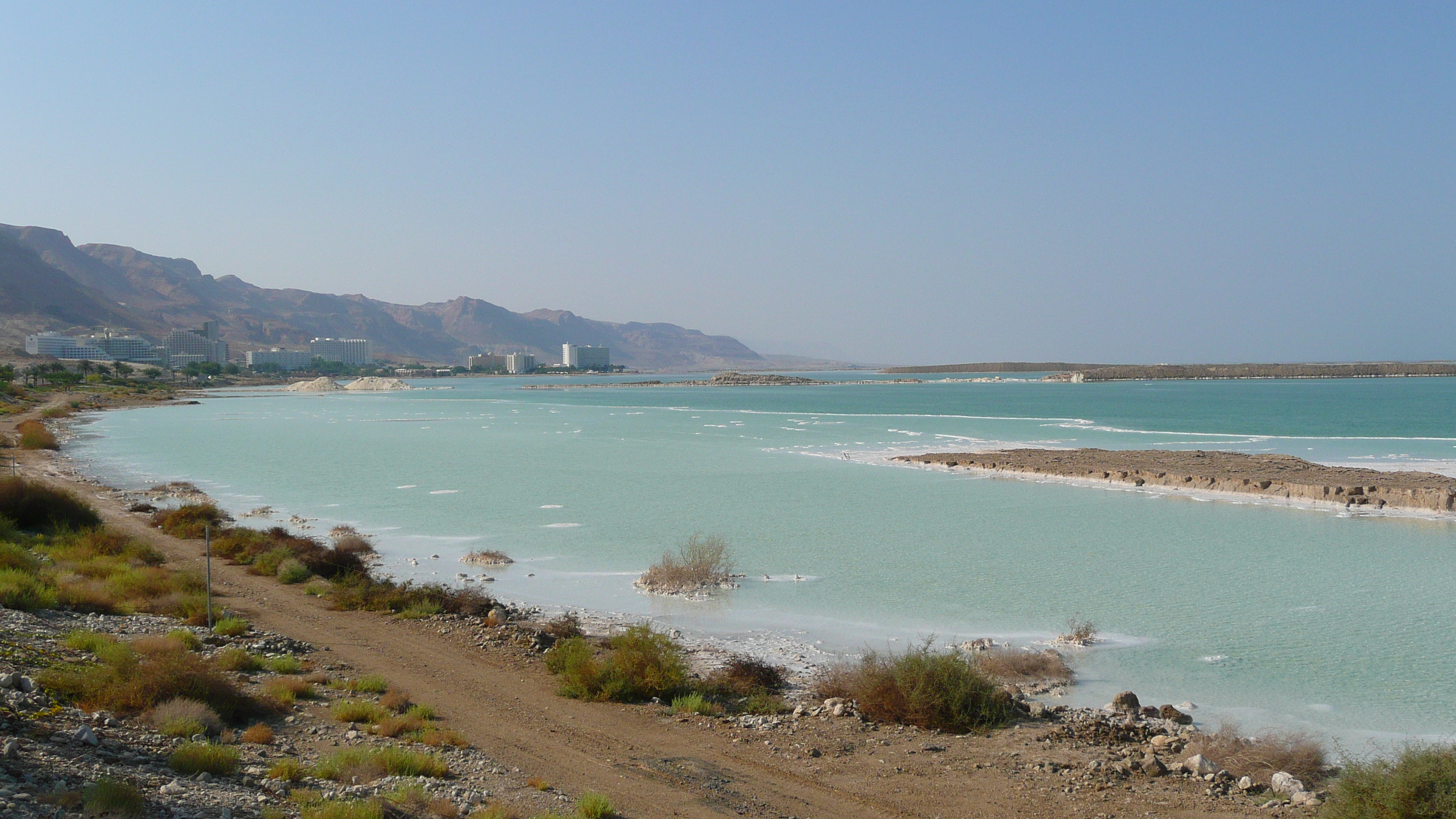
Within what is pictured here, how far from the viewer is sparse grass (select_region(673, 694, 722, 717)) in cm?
852

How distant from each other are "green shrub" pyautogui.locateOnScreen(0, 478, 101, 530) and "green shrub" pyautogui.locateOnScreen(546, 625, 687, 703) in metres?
12.1

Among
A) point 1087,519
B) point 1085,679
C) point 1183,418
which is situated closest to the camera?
point 1085,679

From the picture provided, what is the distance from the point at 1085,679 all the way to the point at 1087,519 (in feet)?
39.4

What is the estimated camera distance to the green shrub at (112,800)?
484 centimetres

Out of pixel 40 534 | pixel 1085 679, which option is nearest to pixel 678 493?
pixel 40 534

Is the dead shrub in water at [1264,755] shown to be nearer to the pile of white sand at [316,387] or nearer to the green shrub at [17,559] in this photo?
the green shrub at [17,559]

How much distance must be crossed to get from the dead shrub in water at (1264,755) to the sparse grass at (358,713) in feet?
22.3

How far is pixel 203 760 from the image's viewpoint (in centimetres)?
601

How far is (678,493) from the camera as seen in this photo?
2564 cm

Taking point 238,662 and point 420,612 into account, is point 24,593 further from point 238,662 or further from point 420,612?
point 420,612

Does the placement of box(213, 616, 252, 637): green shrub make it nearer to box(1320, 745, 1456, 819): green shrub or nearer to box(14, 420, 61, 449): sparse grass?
box(1320, 745, 1456, 819): green shrub

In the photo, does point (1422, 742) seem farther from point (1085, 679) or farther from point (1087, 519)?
point (1087, 519)

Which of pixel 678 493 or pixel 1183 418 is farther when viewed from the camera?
pixel 1183 418

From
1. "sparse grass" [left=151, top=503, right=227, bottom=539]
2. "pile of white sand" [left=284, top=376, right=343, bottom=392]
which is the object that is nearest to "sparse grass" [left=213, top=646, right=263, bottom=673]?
"sparse grass" [left=151, top=503, right=227, bottom=539]
